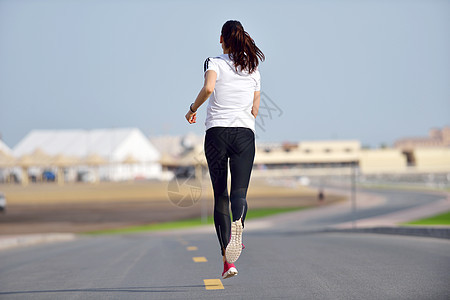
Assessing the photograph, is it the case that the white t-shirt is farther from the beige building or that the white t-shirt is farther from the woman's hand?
the beige building

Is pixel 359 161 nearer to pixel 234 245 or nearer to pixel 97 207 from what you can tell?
pixel 97 207

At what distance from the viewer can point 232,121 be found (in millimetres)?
5363

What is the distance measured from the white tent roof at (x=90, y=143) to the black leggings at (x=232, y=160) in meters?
104

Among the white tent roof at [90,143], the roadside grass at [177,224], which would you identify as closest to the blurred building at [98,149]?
the white tent roof at [90,143]

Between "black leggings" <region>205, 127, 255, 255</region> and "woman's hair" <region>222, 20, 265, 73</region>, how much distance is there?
575 mm

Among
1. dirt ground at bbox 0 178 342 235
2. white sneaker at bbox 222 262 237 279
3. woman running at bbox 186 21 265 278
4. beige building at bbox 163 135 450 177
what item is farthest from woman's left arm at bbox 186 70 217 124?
beige building at bbox 163 135 450 177

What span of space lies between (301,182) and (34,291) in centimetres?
11074

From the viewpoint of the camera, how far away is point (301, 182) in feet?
379

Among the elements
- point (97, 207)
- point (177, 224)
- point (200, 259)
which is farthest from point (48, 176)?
point (200, 259)

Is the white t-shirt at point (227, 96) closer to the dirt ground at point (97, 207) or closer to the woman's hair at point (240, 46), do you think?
the woman's hair at point (240, 46)

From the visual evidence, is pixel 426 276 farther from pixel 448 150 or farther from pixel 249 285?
pixel 448 150

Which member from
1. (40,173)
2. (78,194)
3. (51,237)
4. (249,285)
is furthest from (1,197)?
(40,173)

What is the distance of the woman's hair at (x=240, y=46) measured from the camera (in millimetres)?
5383

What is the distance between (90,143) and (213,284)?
110 m
